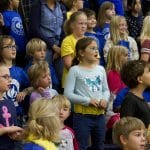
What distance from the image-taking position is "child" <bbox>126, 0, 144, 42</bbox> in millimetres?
9922

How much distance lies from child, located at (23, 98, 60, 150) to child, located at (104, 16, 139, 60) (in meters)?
3.39

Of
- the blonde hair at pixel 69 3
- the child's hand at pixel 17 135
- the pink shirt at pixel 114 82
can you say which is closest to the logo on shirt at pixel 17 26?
the blonde hair at pixel 69 3

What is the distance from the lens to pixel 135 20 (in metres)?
10.0

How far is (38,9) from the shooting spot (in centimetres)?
833

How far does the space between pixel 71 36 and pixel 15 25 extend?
91 centimetres

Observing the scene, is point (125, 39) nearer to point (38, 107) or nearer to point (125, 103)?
point (125, 103)

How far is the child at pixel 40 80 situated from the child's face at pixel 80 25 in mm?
1248

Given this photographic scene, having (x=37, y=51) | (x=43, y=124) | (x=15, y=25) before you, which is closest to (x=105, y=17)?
(x=15, y=25)

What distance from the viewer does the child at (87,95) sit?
687 centimetres

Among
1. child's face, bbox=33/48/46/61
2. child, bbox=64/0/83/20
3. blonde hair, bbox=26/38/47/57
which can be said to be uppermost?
child, bbox=64/0/83/20

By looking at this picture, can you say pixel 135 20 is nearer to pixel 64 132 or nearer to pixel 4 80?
pixel 64 132

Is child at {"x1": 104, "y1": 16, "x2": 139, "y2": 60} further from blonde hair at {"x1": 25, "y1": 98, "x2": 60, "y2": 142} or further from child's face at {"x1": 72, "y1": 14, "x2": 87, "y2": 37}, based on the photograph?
blonde hair at {"x1": 25, "y1": 98, "x2": 60, "y2": 142}

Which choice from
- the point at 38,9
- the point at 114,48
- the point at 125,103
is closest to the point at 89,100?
the point at 125,103

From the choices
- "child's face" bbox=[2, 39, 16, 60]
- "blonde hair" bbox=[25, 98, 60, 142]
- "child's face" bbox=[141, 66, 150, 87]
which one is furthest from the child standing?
"blonde hair" bbox=[25, 98, 60, 142]
